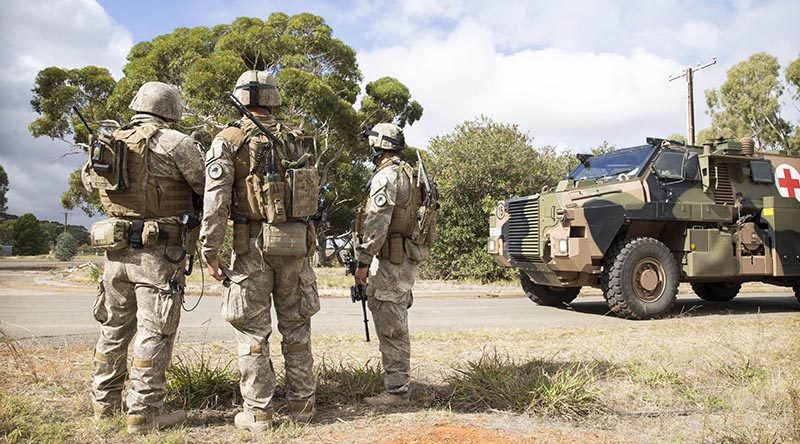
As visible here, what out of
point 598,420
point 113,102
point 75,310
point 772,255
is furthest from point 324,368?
point 113,102

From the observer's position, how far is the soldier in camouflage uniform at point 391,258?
4043 millimetres

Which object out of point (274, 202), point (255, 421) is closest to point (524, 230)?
point (274, 202)

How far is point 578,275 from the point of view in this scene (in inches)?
337

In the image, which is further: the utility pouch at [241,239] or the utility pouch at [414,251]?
the utility pouch at [414,251]

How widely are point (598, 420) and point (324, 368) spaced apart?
192 cm

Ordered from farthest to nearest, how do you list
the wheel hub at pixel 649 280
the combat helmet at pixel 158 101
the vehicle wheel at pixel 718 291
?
the vehicle wheel at pixel 718 291 → the wheel hub at pixel 649 280 → the combat helmet at pixel 158 101

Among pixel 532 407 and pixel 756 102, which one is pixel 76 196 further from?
pixel 756 102

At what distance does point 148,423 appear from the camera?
3352 millimetres

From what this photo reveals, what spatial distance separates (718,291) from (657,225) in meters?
3.23

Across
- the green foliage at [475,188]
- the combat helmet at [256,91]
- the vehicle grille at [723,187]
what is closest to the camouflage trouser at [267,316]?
the combat helmet at [256,91]

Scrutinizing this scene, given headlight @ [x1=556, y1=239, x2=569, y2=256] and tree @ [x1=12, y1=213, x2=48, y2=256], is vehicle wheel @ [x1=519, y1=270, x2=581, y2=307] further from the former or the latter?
tree @ [x1=12, y1=213, x2=48, y2=256]

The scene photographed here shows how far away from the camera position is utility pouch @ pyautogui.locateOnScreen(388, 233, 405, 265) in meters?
4.15

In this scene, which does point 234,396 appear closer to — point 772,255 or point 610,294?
point 610,294

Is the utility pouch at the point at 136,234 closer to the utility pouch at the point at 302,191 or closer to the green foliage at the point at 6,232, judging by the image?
the utility pouch at the point at 302,191
